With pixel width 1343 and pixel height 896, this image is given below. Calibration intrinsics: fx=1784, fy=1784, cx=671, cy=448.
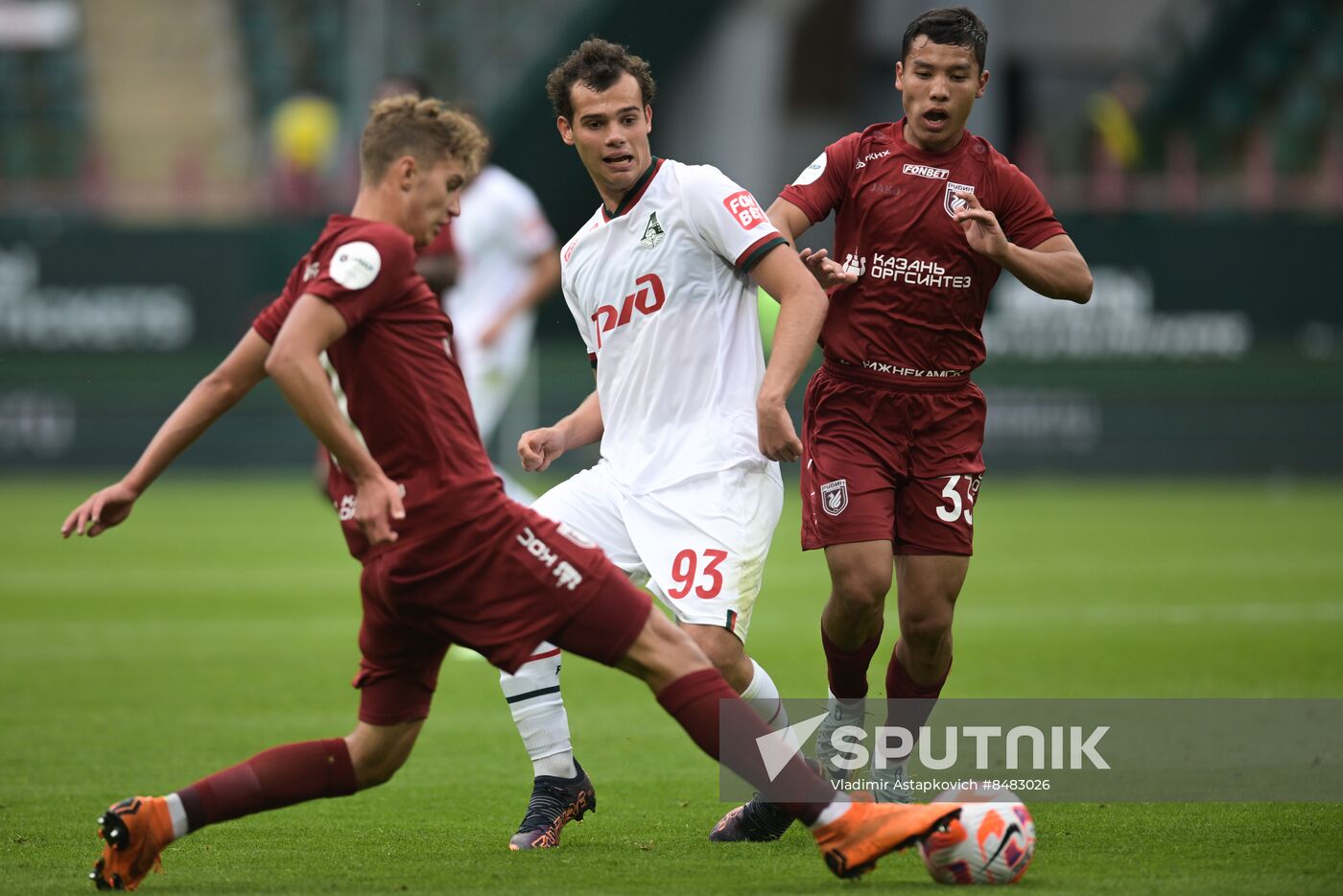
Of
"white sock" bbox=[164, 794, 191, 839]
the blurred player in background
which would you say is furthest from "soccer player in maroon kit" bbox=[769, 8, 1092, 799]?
the blurred player in background

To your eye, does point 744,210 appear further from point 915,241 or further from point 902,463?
point 902,463

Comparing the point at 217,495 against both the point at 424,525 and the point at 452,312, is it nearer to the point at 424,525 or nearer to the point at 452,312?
the point at 452,312

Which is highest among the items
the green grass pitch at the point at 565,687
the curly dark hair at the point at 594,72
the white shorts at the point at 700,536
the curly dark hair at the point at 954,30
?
the curly dark hair at the point at 954,30

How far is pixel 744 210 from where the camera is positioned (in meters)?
5.60

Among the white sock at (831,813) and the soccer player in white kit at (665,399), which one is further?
the soccer player in white kit at (665,399)

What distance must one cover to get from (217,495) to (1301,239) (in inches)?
499

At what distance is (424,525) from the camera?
15.3 feet

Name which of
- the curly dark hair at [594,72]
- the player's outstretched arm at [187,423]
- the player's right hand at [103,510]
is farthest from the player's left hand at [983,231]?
the player's right hand at [103,510]

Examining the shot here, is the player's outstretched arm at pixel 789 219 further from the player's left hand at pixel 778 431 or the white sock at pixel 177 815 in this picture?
the white sock at pixel 177 815

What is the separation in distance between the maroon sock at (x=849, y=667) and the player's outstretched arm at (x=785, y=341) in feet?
3.01

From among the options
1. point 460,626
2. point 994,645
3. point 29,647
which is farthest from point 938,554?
point 29,647

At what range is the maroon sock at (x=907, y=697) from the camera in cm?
612

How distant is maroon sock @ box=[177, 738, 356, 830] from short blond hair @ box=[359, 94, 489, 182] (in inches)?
63.1

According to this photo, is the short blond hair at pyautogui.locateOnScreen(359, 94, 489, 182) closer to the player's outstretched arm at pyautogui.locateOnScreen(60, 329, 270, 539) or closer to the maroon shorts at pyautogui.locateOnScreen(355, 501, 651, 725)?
the player's outstretched arm at pyautogui.locateOnScreen(60, 329, 270, 539)
